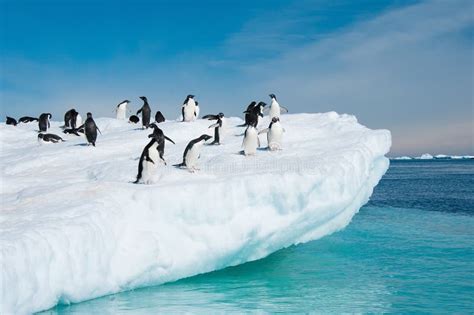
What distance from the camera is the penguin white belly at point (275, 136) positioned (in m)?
13.1

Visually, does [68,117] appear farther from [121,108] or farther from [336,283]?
[336,283]

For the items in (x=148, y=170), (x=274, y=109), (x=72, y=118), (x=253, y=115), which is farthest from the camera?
(x=72, y=118)

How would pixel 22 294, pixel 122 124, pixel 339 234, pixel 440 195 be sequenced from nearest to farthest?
pixel 22 294, pixel 339 234, pixel 122 124, pixel 440 195

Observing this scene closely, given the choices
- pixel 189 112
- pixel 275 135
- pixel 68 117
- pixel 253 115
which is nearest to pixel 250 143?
pixel 275 135

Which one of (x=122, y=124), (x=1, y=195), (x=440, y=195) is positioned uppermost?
(x=122, y=124)

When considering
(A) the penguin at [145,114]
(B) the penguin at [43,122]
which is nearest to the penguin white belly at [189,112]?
(A) the penguin at [145,114]

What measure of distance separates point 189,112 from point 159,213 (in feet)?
35.4

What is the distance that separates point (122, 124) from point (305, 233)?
14.2m

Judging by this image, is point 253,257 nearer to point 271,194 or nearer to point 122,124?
point 271,194

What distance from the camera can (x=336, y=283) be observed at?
368 inches

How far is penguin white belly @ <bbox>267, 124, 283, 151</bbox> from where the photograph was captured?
13.1 metres

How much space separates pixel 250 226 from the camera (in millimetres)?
9367

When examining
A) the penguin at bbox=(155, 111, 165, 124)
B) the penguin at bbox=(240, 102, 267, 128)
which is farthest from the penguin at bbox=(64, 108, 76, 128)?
the penguin at bbox=(240, 102, 267, 128)

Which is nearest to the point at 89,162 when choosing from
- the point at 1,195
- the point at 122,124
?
A: the point at 1,195
